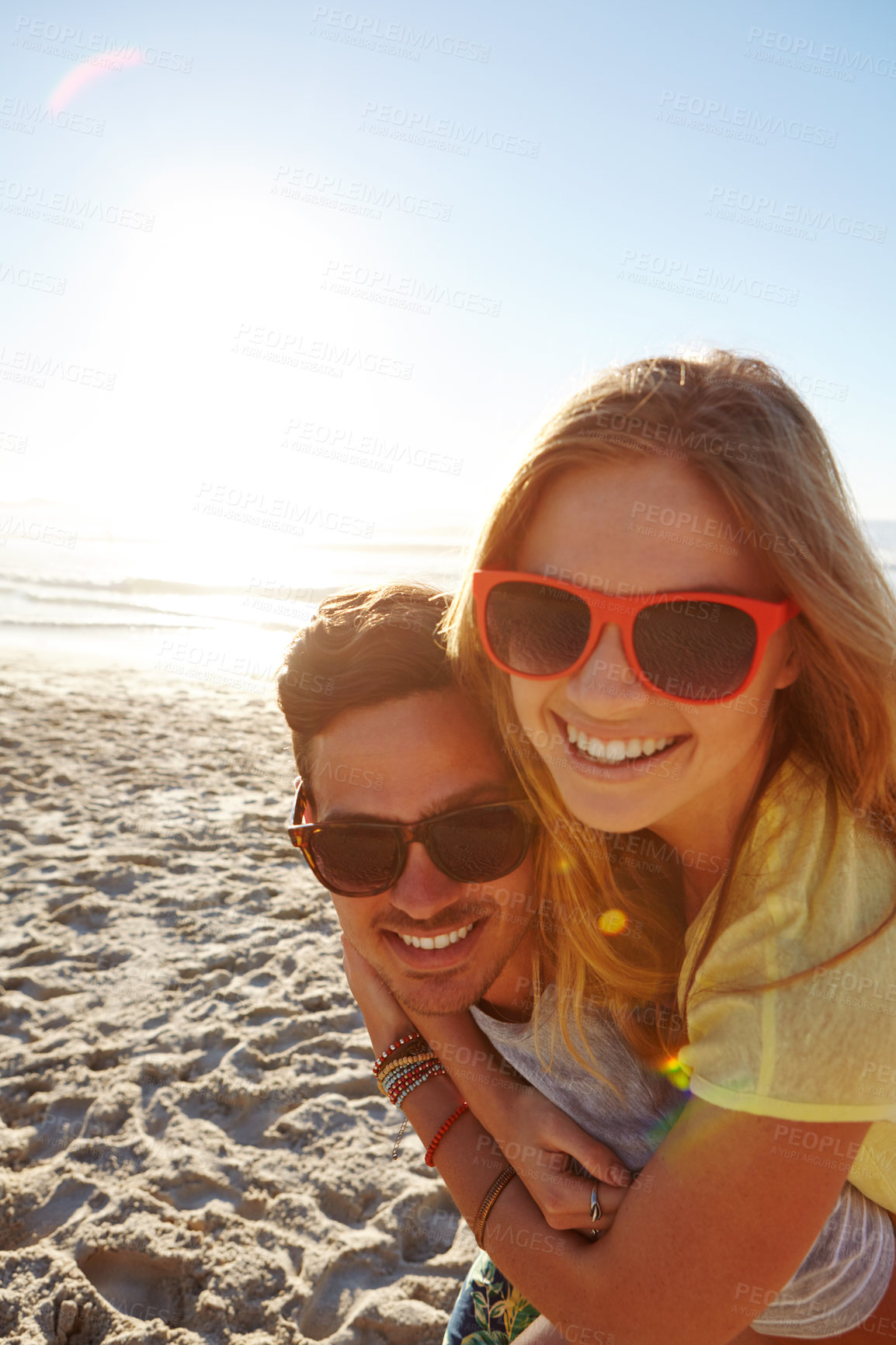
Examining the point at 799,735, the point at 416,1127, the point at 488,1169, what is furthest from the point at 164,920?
the point at 799,735

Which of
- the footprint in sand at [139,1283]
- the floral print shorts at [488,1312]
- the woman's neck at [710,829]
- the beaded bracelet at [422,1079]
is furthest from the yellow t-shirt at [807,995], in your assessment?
the footprint in sand at [139,1283]

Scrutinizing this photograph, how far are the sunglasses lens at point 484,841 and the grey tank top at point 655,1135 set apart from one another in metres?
0.36

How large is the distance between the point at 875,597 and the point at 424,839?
1.28m

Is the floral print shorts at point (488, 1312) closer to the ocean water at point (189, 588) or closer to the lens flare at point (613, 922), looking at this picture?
the lens flare at point (613, 922)

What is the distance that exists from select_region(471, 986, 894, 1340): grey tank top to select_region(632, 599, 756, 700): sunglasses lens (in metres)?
1.00

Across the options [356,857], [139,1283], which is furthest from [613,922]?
[139,1283]

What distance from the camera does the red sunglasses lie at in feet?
5.14

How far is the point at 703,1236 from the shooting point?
4.97 ft

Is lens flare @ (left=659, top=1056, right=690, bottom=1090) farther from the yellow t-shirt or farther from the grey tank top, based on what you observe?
the yellow t-shirt

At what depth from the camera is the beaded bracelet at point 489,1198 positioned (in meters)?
2.02

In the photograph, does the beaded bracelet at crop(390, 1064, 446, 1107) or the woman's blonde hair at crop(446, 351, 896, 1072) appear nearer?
the woman's blonde hair at crop(446, 351, 896, 1072)

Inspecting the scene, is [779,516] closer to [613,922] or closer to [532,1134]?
[613,922]

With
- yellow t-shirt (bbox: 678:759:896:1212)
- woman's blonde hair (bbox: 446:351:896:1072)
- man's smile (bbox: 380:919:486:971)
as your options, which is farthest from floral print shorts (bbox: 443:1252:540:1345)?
yellow t-shirt (bbox: 678:759:896:1212)

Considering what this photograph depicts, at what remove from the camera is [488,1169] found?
2.12 metres
